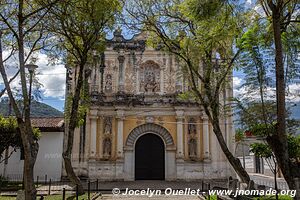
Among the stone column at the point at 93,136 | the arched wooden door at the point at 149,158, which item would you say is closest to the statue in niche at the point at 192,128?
the arched wooden door at the point at 149,158

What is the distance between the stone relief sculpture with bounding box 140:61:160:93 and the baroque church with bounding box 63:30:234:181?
0.07 meters

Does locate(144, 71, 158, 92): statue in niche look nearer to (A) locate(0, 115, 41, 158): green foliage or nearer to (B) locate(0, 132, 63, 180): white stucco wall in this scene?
(B) locate(0, 132, 63, 180): white stucco wall

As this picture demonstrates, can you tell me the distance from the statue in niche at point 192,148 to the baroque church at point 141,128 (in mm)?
63

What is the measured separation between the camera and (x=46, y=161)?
21328 millimetres

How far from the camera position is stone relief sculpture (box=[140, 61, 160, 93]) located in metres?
22.3

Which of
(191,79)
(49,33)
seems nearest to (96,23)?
(49,33)

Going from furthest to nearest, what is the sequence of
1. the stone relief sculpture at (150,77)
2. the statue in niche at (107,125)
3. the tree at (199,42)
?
the stone relief sculpture at (150,77) → the statue in niche at (107,125) → the tree at (199,42)

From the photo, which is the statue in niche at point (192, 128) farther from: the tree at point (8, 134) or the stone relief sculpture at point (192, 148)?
the tree at point (8, 134)

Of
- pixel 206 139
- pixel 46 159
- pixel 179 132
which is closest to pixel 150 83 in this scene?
pixel 179 132

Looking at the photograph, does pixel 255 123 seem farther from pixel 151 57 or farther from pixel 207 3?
pixel 151 57

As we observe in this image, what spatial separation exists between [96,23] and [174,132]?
11.1m

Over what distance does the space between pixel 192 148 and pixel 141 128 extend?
3.47 m

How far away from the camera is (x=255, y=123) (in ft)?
33.9

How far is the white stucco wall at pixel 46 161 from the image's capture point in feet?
68.4
